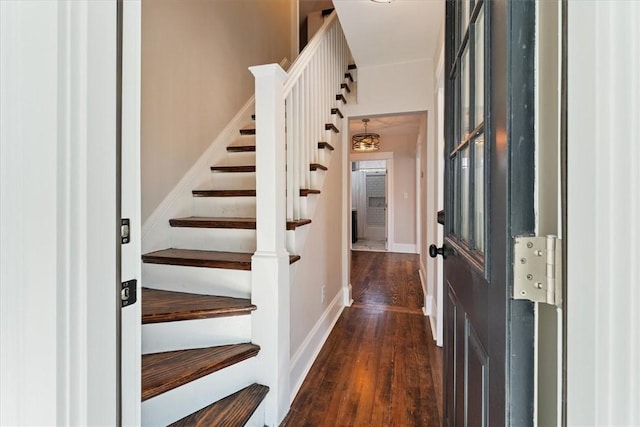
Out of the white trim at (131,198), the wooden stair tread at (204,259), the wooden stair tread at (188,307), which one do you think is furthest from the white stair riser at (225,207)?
the white trim at (131,198)

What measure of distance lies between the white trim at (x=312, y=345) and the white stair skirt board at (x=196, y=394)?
391 millimetres

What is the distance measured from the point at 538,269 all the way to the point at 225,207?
2.02m

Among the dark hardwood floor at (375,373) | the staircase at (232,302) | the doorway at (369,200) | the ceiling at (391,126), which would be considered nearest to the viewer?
the staircase at (232,302)

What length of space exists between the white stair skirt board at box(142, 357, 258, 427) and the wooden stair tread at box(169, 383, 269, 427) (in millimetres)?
21

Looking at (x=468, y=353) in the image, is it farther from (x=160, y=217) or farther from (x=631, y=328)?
(x=160, y=217)

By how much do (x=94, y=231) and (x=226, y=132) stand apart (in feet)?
7.32

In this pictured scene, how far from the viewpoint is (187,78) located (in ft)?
7.00

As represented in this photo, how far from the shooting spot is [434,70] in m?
2.63

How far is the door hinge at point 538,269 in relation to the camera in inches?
17.6

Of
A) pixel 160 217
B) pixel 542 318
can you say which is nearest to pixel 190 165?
pixel 160 217

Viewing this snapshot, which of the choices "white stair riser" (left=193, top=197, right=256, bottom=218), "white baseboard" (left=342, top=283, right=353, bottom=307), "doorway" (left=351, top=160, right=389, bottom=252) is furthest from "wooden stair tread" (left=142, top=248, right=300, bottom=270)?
"doorway" (left=351, top=160, right=389, bottom=252)

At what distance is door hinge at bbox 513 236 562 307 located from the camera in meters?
0.45

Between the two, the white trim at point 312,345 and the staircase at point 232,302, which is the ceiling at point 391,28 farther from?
the white trim at point 312,345

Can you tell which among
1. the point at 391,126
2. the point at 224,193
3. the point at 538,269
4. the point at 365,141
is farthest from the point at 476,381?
the point at 391,126
